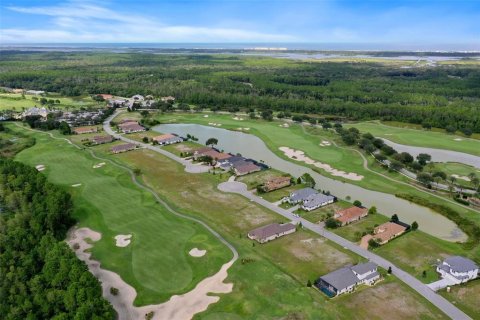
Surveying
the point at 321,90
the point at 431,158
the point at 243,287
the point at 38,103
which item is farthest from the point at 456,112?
the point at 38,103

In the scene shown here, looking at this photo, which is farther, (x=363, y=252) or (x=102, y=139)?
(x=102, y=139)

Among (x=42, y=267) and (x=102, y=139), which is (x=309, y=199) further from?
(x=102, y=139)

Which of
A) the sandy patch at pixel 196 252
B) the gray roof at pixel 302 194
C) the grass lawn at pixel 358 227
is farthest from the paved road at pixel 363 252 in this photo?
the sandy patch at pixel 196 252

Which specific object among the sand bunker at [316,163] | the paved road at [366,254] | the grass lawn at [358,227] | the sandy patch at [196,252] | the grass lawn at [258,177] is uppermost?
the grass lawn at [258,177]

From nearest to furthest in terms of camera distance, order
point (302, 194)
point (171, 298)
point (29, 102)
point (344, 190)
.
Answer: point (171, 298) → point (302, 194) → point (344, 190) → point (29, 102)

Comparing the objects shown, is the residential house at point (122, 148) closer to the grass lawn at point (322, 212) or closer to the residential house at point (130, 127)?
the residential house at point (130, 127)

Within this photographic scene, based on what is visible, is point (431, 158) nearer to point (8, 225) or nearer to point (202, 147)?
point (202, 147)

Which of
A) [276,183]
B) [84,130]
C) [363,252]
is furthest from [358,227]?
[84,130]
